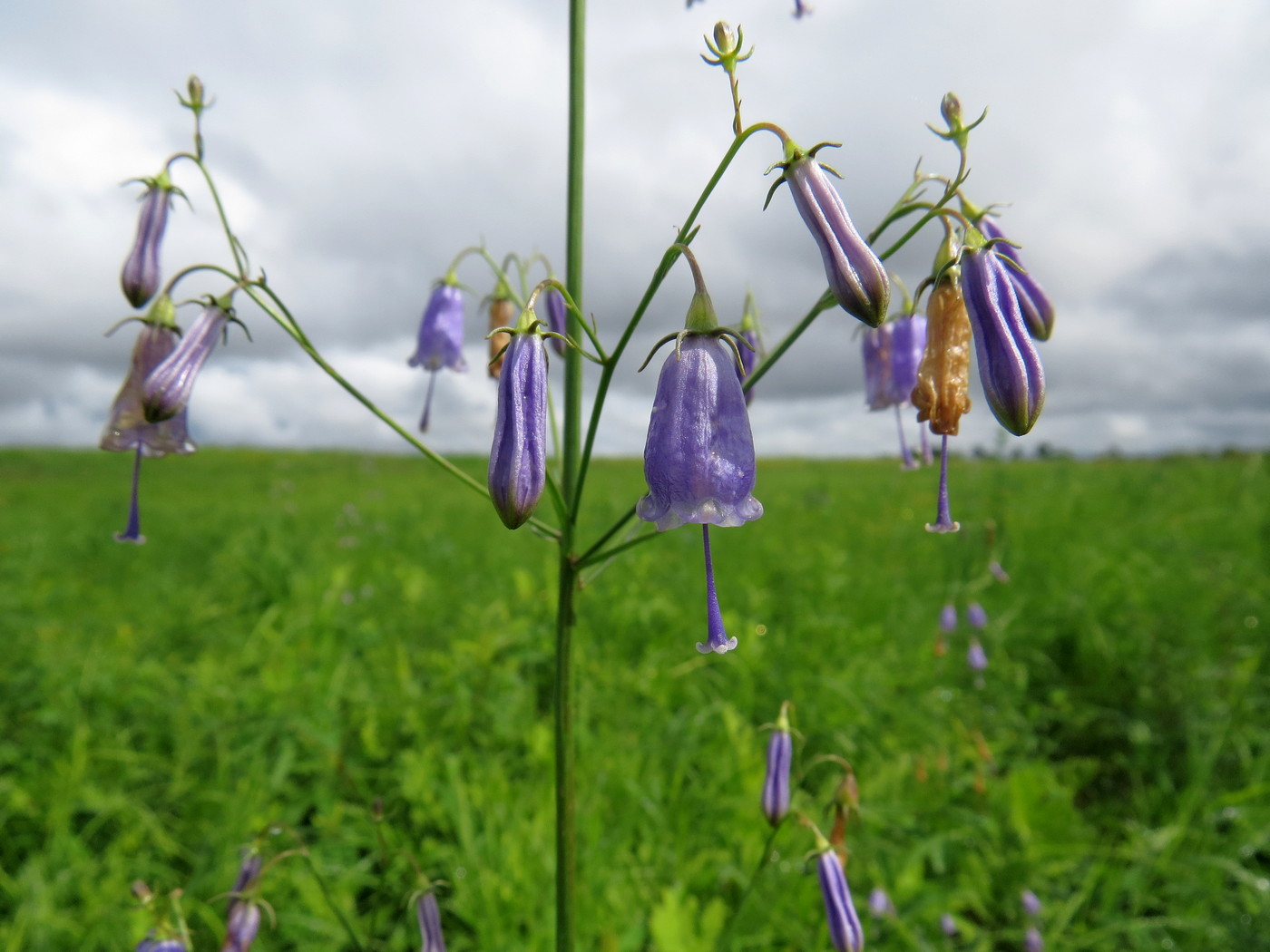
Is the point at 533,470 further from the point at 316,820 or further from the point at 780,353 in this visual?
the point at 316,820

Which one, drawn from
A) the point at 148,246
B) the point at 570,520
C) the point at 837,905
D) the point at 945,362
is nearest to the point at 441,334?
the point at 148,246

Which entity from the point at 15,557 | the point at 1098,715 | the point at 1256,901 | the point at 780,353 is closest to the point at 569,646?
the point at 780,353

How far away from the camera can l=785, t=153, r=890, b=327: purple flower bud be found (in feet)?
3.15

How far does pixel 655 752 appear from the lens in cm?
344

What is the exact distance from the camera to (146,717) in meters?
3.77

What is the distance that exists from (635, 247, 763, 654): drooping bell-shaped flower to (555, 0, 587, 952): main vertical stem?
0.74 feet

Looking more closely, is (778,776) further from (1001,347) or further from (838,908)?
(1001,347)

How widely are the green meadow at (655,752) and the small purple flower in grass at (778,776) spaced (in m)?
0.08

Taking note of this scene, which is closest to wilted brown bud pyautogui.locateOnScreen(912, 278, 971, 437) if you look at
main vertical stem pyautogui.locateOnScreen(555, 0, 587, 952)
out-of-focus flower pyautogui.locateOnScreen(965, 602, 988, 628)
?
main vertical stem pyautogui.locateOnScreen(555, 0, 587, 952)

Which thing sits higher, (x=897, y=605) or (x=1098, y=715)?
(x=897, y=605)

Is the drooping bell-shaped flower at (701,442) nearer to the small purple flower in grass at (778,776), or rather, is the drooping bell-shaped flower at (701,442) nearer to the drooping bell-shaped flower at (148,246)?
the small purple flower in grass at (778,776)

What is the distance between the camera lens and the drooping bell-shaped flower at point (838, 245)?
0.96 m

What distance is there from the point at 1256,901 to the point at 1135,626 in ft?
7.22

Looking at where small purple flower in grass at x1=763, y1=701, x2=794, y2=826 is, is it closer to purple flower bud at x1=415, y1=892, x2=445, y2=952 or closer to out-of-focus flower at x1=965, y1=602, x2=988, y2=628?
purple flower bud at x1=415, y1=892, x2=445, y2=952
